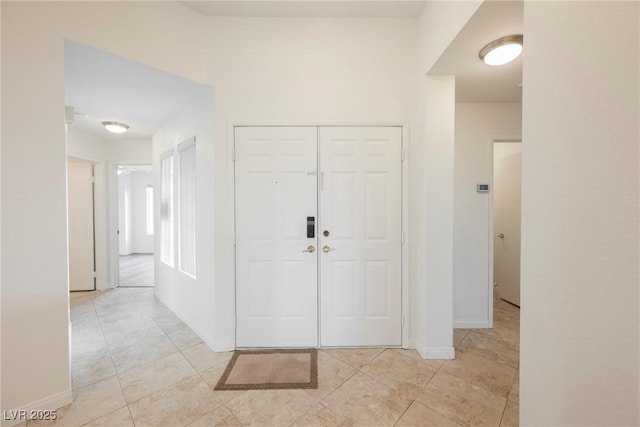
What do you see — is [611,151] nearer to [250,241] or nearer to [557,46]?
[557,46]

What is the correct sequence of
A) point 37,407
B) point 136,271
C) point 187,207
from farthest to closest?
point 136,271, point 187,207, point 37,407

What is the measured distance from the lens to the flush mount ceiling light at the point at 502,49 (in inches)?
63.5

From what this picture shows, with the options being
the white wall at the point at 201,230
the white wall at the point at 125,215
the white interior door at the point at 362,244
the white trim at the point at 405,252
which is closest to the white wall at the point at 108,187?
the white wall at the point at 201,230

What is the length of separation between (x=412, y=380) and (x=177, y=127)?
11.5 feet

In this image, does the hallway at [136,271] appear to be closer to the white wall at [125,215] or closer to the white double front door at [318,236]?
the white wall at [125,215]

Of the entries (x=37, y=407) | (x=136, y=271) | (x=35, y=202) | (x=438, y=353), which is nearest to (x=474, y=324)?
(x=438, y=353)

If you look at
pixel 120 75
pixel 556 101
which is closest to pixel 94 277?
pixel 120 75

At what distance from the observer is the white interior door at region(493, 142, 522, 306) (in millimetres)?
3273

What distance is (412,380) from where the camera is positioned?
6.00 ft

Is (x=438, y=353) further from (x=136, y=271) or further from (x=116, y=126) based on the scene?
(x=136, y=271)

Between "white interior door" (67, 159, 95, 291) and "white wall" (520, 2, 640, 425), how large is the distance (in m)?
5.49

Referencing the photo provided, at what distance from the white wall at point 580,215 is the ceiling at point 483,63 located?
0.64ft

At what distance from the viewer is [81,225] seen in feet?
12.7

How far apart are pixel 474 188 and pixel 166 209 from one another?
3875 millimetres
